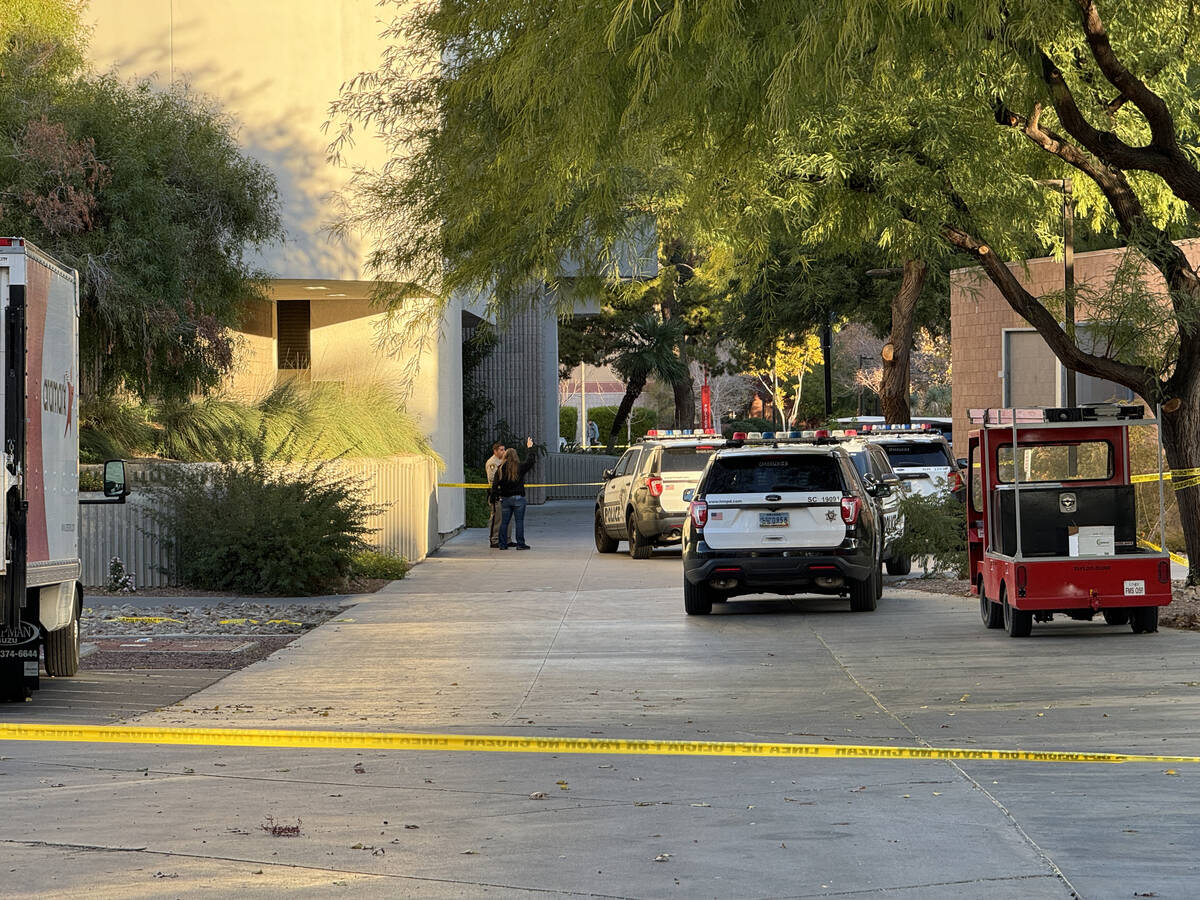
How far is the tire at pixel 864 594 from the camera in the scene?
1736cm

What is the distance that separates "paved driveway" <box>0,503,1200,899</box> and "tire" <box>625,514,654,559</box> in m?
10.8

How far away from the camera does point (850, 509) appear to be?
17.2m

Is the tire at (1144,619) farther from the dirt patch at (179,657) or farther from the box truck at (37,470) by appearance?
the box truck at (37,470)

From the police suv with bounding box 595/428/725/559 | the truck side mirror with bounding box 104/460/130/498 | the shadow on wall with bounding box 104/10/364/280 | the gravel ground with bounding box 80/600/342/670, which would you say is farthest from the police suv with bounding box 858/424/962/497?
the truck side mirror with bounding box 104/460/130/498

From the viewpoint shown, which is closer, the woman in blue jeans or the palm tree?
the woman in blue jeans

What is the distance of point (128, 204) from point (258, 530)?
474 centimetres

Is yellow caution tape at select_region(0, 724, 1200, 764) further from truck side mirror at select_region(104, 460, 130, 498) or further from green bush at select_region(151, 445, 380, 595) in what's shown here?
green bush at select_region(151, 445, 380, 595)

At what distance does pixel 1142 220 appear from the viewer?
52.9ft

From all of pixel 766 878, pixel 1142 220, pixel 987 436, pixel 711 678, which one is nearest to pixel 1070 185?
pixel 1142 220

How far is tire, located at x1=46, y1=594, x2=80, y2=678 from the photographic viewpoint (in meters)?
12.5

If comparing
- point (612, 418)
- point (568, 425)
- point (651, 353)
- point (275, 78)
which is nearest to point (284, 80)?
point (275, 78)

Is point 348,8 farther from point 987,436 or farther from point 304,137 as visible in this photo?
point 987,436

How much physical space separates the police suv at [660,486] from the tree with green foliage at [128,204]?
647cm

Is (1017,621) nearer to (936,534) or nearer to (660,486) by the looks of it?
(936,534)
